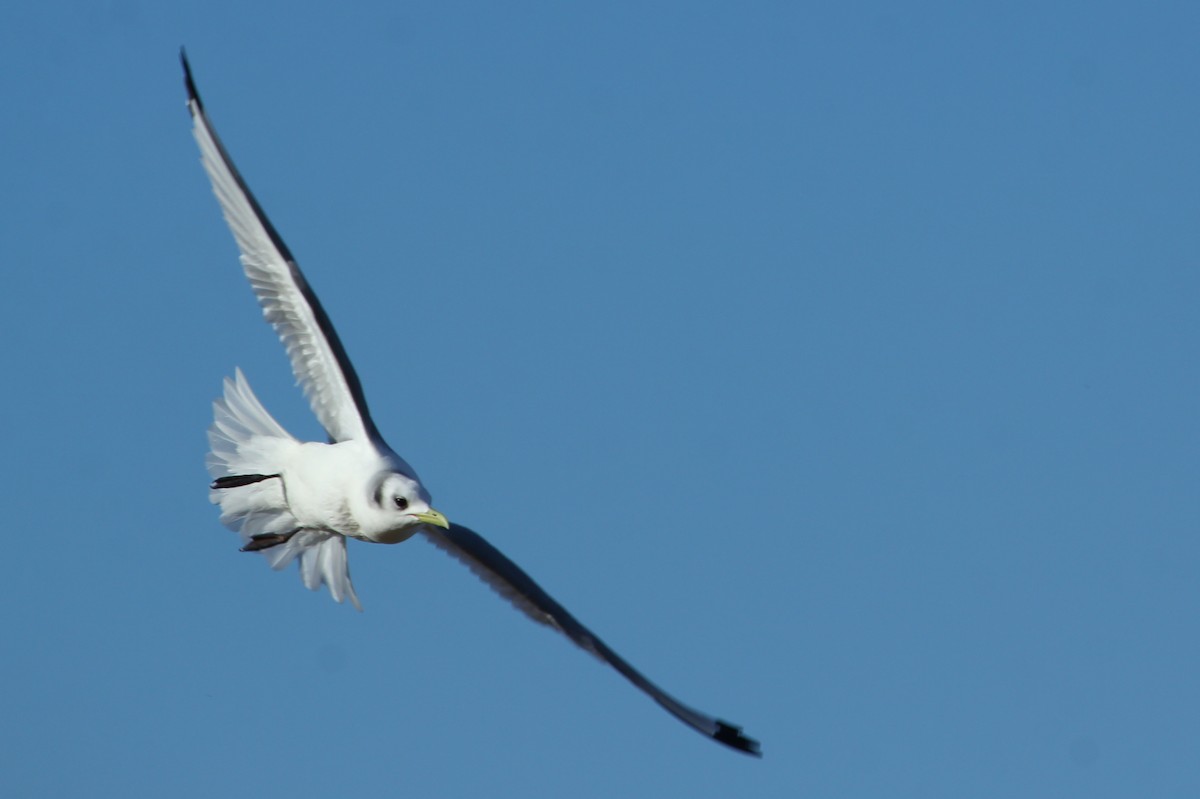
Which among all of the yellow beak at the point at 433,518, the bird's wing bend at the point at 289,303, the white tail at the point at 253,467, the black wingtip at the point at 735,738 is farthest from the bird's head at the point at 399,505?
the black wingtip at the point at 735,738

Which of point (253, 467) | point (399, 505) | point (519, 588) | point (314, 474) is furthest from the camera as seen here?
point (519, 588)

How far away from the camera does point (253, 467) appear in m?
9.88

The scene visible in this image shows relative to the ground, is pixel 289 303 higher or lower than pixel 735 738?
higher

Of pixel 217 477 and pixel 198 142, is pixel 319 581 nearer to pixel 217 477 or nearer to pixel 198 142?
pixel 217 477

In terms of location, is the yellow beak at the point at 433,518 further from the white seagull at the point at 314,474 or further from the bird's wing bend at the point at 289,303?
the bird's wing bend at the point at 289,303

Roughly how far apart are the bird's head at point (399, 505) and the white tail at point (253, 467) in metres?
0.88

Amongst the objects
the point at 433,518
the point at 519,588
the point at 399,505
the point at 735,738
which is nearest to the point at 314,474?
the point at 399,505

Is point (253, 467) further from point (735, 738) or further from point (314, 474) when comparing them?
point (735, 738)

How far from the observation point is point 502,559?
10266 millimetres

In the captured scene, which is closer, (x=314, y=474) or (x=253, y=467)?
(x=314, y=474)

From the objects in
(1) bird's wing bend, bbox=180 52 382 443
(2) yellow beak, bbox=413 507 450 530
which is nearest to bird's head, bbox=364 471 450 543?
(2) yellow beak, bbox=413 507 450 530

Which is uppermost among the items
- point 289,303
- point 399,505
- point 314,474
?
point 289,303

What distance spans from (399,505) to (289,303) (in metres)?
1.19

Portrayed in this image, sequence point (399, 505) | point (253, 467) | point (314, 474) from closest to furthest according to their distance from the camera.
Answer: point (399, 505) → point (314, 474) → point (253, 467)
